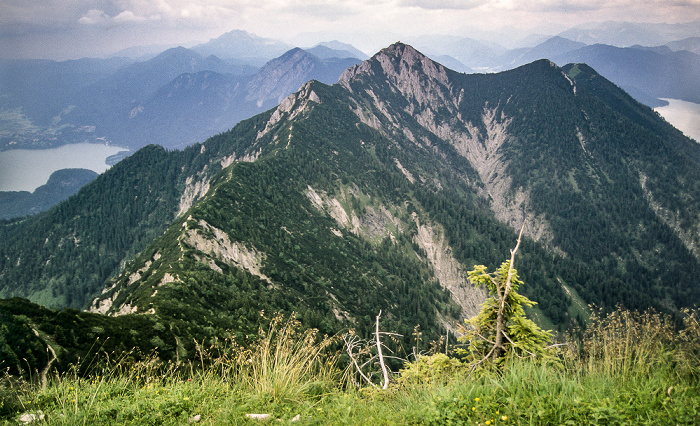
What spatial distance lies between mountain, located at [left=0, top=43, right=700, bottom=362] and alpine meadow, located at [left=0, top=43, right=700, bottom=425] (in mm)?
698

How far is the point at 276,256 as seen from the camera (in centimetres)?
7119

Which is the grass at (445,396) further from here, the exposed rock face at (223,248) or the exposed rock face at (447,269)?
the exposed rock face at (447,269)

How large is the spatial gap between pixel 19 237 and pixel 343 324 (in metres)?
159

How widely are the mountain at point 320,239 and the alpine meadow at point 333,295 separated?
698 millimetres

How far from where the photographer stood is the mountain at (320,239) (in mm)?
54969

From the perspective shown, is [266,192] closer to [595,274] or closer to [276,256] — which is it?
[276,256]

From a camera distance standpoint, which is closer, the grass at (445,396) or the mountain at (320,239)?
the grass at (445,396)

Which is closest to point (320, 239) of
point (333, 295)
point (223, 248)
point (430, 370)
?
point (333, 295)

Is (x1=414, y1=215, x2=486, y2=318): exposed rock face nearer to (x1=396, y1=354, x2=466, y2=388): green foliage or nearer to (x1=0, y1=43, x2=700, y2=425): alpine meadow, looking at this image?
(x1=0, y1=43, x2=700, y2=425): alpine meadow

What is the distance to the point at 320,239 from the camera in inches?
3622

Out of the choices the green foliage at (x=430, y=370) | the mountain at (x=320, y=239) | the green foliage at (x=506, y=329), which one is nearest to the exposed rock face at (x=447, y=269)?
the mountain at (x=320, y=239)

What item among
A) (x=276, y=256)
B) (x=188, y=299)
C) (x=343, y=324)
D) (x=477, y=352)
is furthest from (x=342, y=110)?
(x=477, y=352)

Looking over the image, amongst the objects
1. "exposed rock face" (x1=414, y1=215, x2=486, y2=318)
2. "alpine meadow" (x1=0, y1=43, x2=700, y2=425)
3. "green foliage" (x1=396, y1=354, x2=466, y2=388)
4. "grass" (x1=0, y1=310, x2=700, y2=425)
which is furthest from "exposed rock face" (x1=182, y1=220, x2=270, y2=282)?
"exposed rock face" (x1=414, y1=215, x2=486, y2=318)

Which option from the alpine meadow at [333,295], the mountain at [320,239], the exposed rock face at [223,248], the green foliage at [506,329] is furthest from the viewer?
the exposed rock face at [223,248]
